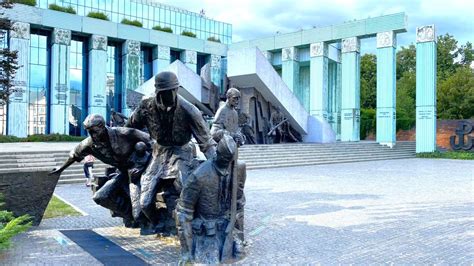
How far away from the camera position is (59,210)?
7438 mm

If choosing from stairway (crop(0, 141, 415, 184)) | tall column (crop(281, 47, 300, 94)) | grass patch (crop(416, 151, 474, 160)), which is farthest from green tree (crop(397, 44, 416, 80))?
grass patch (crop(416, 151, 474, 160))

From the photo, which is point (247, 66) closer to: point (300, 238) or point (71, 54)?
point (300, 238)

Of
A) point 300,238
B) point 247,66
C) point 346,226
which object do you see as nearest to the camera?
point 300,238

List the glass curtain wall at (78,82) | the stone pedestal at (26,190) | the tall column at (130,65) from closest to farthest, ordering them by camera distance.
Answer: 1. the stone pedestal at (26,190)
2. the glass curtain wall at (78,82)
3. the tall column at (130,65)

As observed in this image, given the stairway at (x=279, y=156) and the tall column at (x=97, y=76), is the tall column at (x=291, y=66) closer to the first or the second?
the stairway at (x=279, y=156)

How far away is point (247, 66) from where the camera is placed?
19.4 m

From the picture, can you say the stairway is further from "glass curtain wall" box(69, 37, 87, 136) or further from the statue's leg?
"glass curtain wall" box(69, 37, 87, 136)

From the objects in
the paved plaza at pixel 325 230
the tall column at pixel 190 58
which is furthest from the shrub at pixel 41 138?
the paved plaza at pixel 325 230

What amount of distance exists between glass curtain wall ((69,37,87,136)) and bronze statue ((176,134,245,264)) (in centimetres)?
3123

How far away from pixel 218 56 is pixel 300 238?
35618mm

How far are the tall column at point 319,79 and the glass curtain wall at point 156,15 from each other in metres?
15.8

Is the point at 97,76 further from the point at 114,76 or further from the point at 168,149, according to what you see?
the point at 168,149

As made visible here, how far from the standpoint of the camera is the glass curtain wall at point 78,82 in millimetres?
33656

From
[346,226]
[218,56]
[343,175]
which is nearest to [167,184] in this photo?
[346,226]
